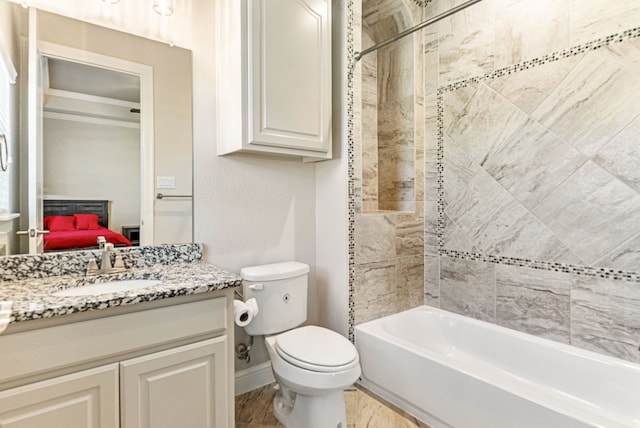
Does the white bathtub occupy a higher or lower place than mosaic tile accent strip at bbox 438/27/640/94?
lower

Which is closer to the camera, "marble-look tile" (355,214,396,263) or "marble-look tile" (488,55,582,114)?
"marble-look tile" (488,55,582,114)

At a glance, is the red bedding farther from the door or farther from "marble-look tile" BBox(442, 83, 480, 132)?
"marble-look tile" BBox(442, 83, 480, 132)

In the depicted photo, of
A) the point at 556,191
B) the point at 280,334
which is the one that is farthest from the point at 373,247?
the point at 556,191

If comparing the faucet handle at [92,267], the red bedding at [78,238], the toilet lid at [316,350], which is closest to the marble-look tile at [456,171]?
the toilet lid at [316,350]

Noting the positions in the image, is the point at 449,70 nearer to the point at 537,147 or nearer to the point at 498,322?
the point at 537,147

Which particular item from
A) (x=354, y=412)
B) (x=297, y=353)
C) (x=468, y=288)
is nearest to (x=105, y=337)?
(x=297, y=353)

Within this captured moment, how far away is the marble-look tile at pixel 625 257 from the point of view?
64.6 inches

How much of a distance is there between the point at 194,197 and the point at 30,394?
41.7 inches

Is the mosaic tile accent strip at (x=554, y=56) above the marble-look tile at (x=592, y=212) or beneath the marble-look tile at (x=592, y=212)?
above

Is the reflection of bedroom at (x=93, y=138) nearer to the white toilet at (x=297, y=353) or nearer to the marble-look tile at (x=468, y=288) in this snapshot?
the white toilet at (x=297, y=353)

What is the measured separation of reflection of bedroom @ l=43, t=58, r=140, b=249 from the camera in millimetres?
1494

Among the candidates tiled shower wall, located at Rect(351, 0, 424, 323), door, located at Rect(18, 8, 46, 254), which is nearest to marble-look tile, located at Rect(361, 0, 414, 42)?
tiled shower wall, located at Rect(351, 0, 424, 323)

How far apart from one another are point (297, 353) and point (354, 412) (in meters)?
0.61

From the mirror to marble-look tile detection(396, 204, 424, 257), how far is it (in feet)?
4.49
